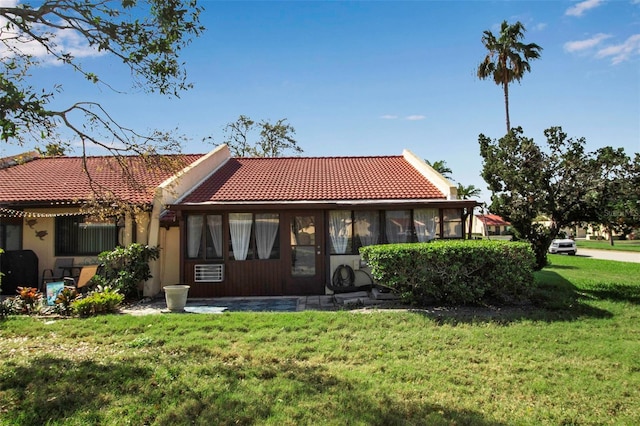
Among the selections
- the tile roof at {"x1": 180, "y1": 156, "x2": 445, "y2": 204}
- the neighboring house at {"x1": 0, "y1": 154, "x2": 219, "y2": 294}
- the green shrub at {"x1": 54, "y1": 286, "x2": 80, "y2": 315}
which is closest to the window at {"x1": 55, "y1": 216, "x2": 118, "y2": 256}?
the neighboring house at {"x1": 0, "y1": 154, "x2": 219, "y2": 294}

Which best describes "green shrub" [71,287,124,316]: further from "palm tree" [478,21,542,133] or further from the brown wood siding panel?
"palm tree" [478,21,542,133]

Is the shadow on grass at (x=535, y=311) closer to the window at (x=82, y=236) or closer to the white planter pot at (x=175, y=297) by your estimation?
the white planter pot at (x=175, y=297)

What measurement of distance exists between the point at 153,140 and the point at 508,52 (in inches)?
1010

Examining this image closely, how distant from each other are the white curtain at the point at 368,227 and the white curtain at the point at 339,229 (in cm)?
30

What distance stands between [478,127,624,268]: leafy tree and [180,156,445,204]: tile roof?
205 centimetres

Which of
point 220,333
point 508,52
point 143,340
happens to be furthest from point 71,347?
point 508,52

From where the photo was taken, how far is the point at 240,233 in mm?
12758

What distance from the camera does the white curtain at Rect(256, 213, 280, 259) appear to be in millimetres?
12695

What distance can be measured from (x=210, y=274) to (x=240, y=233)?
1424 mm

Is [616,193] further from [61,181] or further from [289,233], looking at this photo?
[61,181]

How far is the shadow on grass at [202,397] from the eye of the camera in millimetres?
4633

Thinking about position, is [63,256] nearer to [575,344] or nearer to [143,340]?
[143,340]

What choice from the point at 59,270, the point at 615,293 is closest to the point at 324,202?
the point at 59,270

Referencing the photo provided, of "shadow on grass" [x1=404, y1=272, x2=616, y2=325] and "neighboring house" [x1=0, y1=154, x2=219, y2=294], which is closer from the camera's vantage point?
"shadow on grass" [x1=404, y1=272, x2=616, y2=325]
